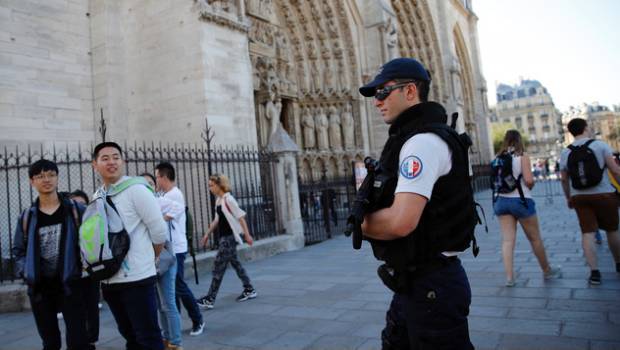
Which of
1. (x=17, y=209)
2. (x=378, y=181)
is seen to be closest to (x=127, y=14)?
(x=17, y=209)

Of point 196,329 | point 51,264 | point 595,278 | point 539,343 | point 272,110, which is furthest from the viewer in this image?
point 272,110

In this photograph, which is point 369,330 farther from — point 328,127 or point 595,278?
point 328,127

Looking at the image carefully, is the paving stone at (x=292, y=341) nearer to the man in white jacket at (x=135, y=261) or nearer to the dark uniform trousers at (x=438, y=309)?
the man in white jacket at (x=135, y=261)

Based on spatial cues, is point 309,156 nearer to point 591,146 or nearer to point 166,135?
point 166,135

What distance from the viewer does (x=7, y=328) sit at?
15.9ft

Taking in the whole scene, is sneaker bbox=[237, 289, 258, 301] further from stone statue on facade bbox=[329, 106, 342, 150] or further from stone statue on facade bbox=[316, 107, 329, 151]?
stone statue on facade bbox=[329, 106, 342, 150]

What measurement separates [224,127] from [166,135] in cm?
143

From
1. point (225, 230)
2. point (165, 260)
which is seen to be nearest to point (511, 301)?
point (225, 230)

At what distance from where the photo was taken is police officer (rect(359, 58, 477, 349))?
165 centimetres

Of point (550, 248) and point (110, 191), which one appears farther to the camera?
point (550, 248)

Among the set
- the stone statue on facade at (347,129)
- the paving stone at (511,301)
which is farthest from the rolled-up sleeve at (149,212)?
the stone statue on facade at (347,129)

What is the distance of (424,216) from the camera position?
1.74m

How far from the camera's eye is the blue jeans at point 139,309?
2.71m

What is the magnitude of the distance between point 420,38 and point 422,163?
77.4 ft
